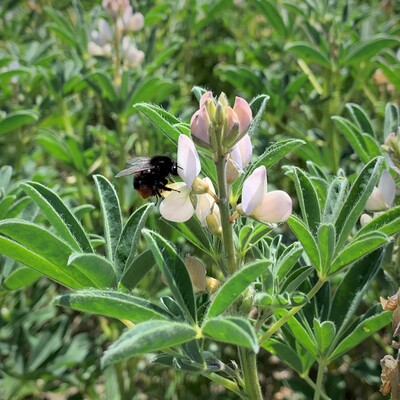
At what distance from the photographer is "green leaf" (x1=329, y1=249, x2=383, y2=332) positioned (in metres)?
0.92

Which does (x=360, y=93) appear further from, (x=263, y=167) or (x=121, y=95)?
(x=263, y=167)

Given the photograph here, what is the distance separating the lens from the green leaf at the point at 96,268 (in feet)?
2.10

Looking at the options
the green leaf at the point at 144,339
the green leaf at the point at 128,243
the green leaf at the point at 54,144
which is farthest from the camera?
the green leaf at the point at 54,144

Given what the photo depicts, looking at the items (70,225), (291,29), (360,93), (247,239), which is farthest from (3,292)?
(360,93)

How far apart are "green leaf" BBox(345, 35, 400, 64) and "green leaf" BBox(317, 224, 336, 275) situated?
0.86 meters

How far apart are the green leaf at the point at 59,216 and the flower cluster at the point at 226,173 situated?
0.14m

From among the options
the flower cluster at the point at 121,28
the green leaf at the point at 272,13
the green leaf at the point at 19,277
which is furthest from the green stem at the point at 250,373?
the green leaf at the point at 272,13

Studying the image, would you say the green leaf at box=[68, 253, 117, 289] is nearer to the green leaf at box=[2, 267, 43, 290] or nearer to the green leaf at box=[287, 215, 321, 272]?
the green leaf at box=[287, 215, 321, 272]

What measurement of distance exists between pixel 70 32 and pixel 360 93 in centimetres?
94

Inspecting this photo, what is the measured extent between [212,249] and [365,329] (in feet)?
0.88

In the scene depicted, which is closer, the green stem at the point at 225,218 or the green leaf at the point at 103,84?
the green stem at the point at 225,218

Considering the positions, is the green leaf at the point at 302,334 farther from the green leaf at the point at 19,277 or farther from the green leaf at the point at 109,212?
the green leaf at the point at 19,277

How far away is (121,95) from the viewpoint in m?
1.52

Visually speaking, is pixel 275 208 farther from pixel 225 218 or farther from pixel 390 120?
pixel 390 120
